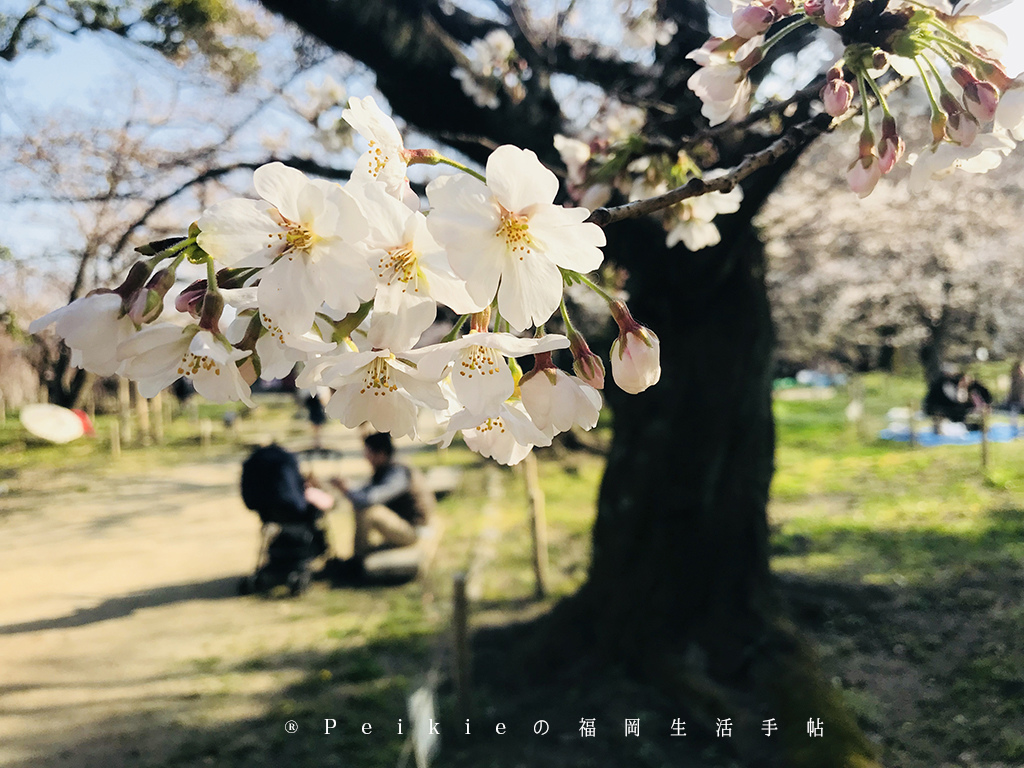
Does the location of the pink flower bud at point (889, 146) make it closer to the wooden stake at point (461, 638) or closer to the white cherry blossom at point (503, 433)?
the white cherry blossom at point (503, 433)

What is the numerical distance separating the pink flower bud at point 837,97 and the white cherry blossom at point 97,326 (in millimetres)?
612

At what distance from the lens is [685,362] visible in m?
2.11

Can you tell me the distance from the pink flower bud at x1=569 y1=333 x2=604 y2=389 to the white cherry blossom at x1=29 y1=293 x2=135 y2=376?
30 cm

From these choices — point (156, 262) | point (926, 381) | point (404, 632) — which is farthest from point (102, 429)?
Result: point (926, 381)

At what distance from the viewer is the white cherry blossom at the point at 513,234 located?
38 cm

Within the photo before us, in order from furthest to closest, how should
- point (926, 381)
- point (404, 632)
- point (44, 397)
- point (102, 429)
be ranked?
point (926, 381) < point (404, 632) < point (102, 429) < point (44, 397)

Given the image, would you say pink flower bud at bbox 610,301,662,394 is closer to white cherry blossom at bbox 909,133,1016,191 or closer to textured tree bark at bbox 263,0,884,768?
white cherry blossom at bbox 909,133,1016,191

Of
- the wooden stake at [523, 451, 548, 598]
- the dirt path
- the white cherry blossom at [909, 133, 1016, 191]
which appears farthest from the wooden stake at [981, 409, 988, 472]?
the dirt path

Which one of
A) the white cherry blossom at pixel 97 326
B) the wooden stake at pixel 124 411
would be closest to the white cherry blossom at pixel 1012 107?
the white cherry blossom at pixel 97 326

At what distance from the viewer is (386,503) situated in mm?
3109

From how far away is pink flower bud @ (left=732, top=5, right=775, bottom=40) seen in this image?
1.97 feet

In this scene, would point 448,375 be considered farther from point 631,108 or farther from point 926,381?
point 926,381

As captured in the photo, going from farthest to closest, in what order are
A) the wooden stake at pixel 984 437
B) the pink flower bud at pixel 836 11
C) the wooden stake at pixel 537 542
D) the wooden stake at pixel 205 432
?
1. the wooden stake at pixel 537 542
2. the wooden stake at pixel 984 437
3. the wooden stake at pixel 205 432
4. the pink flower bud at pixel 836 11

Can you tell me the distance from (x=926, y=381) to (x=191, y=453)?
3222 mm
